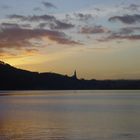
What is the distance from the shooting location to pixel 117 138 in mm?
34688

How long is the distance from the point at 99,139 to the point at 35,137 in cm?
590

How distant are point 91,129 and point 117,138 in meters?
7.35

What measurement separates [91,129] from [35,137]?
807cm

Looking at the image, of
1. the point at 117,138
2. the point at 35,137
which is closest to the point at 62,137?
the point at 35,137

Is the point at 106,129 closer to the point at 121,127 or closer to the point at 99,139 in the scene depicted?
the point at 121,127

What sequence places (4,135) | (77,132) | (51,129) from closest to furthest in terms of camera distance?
(4,135), (77,132), (51,129)

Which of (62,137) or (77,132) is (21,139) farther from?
(77,132)

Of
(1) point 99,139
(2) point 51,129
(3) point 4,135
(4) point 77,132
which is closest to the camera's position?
(1) point 99,139

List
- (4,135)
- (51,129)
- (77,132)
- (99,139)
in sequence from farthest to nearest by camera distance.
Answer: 1. (51,129)
2. (77,132)
3. (4,135)
4. (99,139)

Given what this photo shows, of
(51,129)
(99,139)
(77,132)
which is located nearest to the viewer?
(99,139)

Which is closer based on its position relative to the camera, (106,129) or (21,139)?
(21,139)

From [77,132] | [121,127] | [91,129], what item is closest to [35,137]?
[77,132]

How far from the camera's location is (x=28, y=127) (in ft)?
146

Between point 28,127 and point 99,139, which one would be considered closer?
point 99,139
